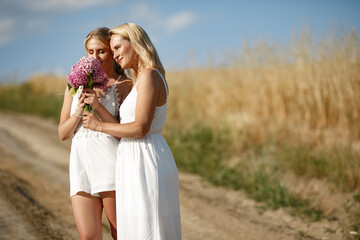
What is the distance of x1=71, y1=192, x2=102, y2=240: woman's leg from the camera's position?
2.83 meters

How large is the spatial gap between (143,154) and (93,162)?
0.43m

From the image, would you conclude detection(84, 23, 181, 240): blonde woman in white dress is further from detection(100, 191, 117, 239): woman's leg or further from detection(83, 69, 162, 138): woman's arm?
detection(100, 191, 117, 239): woman's leg

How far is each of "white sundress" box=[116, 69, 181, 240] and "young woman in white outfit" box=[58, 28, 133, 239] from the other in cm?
15

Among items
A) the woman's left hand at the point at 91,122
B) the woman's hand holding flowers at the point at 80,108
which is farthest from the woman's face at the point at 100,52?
the woman's left hand at the point at 91,122

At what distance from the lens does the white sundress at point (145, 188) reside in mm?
2699

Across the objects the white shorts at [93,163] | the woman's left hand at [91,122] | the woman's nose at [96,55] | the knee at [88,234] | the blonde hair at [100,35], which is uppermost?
the blonde hair at [100,35]

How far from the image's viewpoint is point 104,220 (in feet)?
17.0

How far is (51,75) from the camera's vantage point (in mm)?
18594

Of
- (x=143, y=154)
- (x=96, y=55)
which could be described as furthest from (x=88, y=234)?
(x=96, y=55)

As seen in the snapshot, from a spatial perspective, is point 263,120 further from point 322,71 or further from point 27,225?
point 27,225

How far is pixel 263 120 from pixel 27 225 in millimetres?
5310

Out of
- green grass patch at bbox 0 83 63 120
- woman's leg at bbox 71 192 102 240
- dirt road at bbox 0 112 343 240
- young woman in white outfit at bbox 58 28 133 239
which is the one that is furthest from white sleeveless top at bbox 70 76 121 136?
green grass patch at bbox 0 83 63 120

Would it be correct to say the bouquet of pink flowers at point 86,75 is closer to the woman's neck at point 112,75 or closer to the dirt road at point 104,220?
the woman's neck at point 112,75

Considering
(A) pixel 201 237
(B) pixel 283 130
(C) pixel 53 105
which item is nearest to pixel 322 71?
(B) pixel 283 130
